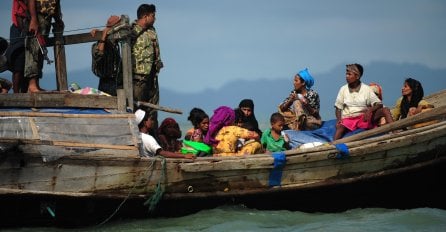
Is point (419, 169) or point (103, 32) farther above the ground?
point (103, 32)

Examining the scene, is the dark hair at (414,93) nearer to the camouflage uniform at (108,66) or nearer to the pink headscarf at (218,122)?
the pink headscarf at (218,122)

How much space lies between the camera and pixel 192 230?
8516 mm

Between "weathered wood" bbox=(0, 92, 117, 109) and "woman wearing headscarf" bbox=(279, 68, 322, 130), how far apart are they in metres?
2.63

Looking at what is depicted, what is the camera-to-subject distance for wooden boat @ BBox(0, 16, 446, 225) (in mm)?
7969

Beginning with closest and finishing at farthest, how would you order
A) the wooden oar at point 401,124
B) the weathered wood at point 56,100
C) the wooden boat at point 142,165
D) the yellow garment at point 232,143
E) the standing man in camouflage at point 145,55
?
the wooden boat at point 142,165 → the weathered wood at point 56,100 → the wooden oar at point 401,124 → the yellow garment at point 232,143 → the standing man in camouflage at point 145,55

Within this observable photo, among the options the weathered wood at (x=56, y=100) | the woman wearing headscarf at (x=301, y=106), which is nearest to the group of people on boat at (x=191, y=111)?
the woman wearing headscarf at (x=301, y=106)

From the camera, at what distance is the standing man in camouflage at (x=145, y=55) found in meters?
9.73

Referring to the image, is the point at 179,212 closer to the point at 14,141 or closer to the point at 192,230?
the point at 192,230

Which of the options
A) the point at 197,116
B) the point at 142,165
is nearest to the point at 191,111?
the point at 197,116

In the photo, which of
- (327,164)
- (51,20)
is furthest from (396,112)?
(51,20)

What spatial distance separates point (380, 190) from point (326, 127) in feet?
4.78

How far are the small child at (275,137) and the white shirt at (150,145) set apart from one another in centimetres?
160

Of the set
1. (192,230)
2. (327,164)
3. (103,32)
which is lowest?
(192,230)

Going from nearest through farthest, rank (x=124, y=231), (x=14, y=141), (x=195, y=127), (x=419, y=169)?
(x=14, y=141), (x=124, y=231), (x=419, y=169), (x=195, y=127)
